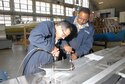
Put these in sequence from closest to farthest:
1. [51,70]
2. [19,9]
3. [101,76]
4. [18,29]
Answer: [101,76]
[51,70]
[18,29]
[19,9]

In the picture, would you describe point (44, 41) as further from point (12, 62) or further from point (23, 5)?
point (23, 5)

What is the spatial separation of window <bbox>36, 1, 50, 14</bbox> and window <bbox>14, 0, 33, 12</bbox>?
30.8 inches

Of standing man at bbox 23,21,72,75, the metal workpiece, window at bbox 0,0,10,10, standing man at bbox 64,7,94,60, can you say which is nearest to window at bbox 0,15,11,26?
window at bbox 0,0,10,10

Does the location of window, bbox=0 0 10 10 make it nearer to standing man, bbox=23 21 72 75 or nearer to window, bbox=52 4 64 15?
window, bbox=52 4 64 15

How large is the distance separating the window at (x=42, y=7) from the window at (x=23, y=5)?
30.8 inches

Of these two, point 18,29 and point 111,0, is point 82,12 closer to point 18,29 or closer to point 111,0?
point 18,29

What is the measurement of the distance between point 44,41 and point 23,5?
40.5ft

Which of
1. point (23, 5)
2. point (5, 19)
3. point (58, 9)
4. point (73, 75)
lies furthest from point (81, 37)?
point (58, 9)

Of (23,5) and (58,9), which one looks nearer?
(23,5)

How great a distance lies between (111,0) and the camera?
18.2 meters

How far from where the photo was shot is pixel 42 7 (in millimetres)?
14617

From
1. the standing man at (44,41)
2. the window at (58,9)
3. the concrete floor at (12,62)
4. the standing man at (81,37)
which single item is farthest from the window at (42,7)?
the standing man at (44,41)

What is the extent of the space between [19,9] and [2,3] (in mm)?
1485

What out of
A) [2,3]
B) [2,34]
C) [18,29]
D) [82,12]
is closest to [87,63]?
[82,12]
